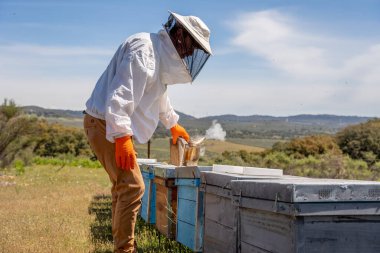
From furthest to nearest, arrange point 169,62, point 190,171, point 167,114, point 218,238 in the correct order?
point 167,114
point 190,171
point 169,62
point 218,238

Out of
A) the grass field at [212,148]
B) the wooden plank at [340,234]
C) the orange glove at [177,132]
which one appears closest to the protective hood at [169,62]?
the orange glove at [177,132]

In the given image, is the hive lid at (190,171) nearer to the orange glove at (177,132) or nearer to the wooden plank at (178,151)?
the orange glove at (177,132)

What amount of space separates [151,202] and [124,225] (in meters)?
1.86

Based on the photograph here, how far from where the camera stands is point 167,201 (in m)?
4.97

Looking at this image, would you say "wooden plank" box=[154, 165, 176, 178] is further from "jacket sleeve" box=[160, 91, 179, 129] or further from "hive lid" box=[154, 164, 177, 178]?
"jacket sleeve" box=[160, 91, 179, 129]

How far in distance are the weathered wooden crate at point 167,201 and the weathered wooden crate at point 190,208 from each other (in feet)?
0.67

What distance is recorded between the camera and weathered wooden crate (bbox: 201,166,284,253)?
10.8 feet

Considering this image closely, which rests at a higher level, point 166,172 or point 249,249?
point 166,172

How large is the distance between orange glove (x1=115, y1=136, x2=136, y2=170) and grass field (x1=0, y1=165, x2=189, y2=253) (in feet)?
4.16

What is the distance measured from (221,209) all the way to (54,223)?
379 centimetres

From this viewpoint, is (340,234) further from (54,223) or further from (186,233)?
(54,223)

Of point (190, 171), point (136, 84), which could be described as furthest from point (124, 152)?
point (190, 171)

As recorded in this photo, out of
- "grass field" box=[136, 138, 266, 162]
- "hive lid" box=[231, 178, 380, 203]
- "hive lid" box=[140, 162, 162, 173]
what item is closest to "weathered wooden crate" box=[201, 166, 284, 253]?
"hive lid" box=[231, 178, 380, 203]

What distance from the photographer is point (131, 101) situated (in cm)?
384
